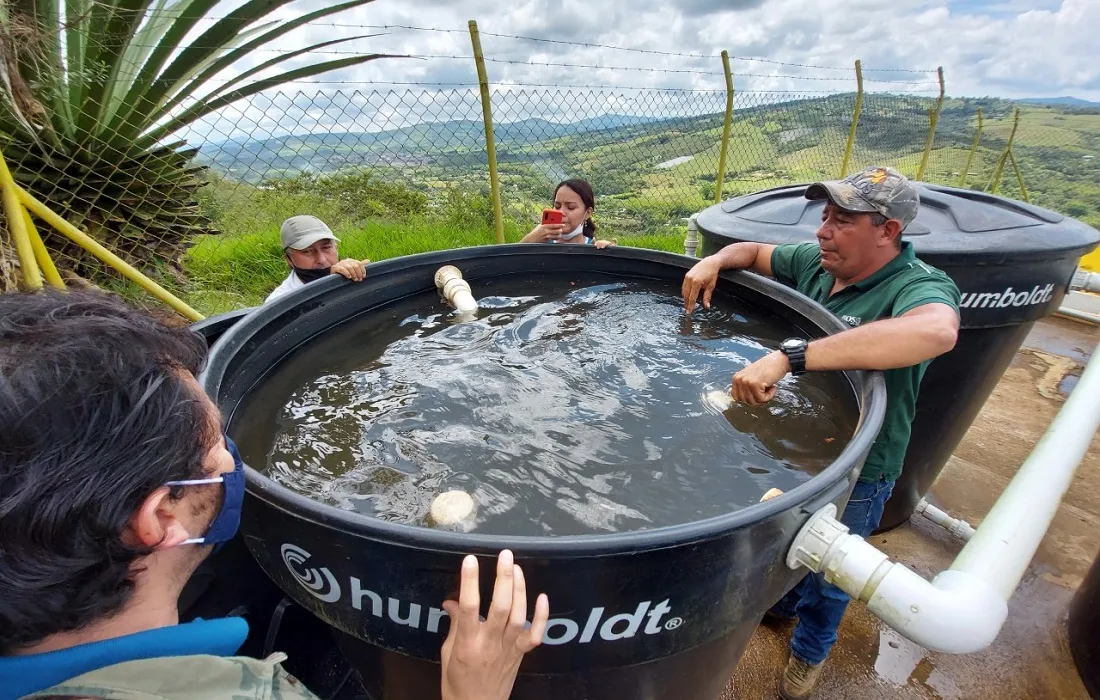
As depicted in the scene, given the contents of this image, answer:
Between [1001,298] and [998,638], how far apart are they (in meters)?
1.36

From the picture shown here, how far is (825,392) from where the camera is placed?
174 cm

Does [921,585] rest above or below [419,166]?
above

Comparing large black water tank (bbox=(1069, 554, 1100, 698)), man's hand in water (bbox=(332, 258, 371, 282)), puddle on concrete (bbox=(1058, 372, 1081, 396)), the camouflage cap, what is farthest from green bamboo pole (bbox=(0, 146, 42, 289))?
puddle on concrete (bbox=(1058, 372, 1081, 396))

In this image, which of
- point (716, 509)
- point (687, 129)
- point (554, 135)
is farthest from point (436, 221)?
point (716, 509)

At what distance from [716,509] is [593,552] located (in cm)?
59

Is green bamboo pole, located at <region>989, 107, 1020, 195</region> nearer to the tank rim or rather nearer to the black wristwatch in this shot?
the black wristwatch

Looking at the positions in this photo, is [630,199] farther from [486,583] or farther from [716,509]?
[486,583]

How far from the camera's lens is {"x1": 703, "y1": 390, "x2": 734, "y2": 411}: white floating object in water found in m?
1.71

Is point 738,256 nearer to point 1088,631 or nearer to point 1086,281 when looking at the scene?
point 1086,281

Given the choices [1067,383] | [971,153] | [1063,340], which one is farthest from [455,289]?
[971,153]

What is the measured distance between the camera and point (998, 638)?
217 cm

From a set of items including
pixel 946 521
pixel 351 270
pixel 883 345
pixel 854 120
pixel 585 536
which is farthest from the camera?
pixel 854 120

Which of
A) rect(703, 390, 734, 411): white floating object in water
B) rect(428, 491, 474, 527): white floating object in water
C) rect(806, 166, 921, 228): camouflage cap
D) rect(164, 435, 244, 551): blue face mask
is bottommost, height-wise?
rect(703, 390, 734, 411): white floating object in water

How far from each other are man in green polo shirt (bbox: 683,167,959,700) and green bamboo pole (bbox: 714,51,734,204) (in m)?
4.12
